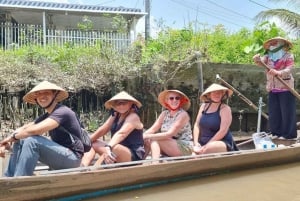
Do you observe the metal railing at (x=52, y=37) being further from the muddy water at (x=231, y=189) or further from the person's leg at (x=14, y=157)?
the person's leg at (x=14, y=157)

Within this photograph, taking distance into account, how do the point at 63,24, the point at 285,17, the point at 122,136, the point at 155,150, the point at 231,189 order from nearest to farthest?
the point at 122,136 < the point at 231,189 < the point at 155,150 < the point at 285,17 < the point at 63,24

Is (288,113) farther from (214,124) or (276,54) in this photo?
(214,124)

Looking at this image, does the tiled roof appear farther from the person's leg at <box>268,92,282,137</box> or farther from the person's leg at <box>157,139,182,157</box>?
the person's leg at <box>157,139,182,157</box>

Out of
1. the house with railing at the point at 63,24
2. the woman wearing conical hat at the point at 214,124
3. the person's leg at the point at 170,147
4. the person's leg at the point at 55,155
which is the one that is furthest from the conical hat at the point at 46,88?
the house with railing at the point at 63,24

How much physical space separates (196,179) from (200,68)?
16.5ft

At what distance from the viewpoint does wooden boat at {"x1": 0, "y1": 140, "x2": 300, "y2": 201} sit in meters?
4.11

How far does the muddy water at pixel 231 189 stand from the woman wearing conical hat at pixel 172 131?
0.45 meters

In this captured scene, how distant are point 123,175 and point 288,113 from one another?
11.8ft

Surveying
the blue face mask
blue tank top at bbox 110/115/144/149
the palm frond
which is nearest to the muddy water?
blue tank top at bbox 110/115/144/149


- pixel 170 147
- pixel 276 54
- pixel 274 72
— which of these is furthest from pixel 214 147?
pixel 276 54

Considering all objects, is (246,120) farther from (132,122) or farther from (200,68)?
(132,122)

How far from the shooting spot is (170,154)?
19.0 ft

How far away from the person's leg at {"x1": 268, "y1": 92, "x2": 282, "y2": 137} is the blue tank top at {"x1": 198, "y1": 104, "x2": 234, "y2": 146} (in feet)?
5.96

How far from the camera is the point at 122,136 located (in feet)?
17.2
